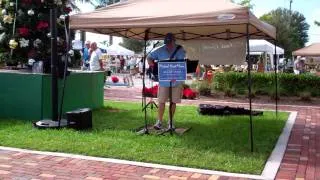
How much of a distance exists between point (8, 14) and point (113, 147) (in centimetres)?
468

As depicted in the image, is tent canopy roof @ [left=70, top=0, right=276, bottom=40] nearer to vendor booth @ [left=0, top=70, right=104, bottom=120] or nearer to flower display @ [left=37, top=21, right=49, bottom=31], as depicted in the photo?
vendor booth @ [left=0, top=70, right=104, bottom=120]

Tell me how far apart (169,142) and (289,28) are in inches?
2825

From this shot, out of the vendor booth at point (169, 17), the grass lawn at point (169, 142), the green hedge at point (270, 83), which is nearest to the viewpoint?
the grass lawn at point (169, 142)

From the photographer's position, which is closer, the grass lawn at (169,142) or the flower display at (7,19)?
the grass lawn at (169,142)

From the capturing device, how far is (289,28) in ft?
249

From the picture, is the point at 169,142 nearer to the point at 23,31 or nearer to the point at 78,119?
the point at 78,119

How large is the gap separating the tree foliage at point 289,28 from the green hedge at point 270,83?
46804 millimetres

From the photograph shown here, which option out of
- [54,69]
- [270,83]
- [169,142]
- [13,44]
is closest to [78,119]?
[54,69]

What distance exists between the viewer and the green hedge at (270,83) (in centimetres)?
1557

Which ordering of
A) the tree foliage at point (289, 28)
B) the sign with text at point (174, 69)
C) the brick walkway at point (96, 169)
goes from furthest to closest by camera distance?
the tree foliage at point (289, 28) < the sign with text at point (174, 69) < the brick walkway at point (96, 169)

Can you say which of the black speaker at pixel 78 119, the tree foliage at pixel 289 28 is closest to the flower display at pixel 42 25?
the black speaker at pixel 78 119

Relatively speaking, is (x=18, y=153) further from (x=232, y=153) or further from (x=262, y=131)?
(x=262, y=131)

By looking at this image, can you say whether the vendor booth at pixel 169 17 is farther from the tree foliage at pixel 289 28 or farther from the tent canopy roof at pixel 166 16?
the tree foliage at pixel 289 28

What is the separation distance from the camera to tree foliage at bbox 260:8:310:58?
70.2 m
